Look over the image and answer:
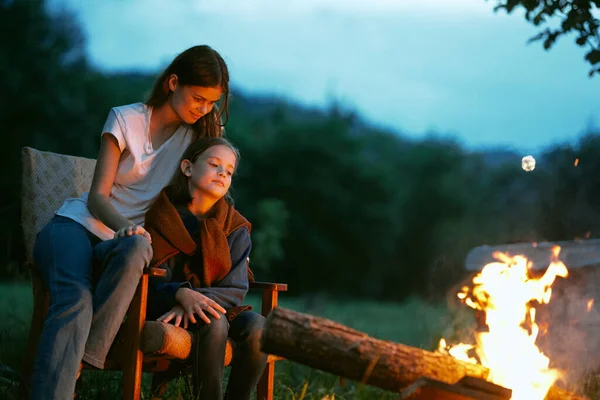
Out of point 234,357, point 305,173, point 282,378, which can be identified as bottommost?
point 282,378

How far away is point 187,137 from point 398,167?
1598cm

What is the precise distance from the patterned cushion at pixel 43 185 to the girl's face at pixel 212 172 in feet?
2.67

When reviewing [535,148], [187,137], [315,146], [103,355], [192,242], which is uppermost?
[315,146]

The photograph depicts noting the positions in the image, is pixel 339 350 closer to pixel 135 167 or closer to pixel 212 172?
pixel 212 172

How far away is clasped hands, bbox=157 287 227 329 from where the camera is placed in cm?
286

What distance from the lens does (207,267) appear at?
121 inches

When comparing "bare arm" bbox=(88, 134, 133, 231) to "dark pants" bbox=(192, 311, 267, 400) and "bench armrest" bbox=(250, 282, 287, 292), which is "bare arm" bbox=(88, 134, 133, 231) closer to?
"dark pants" bbox=(192, 311, 267, 400)

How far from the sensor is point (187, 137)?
3.48 m

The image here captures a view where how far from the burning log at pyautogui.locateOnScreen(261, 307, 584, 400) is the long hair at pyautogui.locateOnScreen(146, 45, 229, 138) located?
3.91ft

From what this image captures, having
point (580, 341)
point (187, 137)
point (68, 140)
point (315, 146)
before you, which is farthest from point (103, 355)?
point (315, 146)

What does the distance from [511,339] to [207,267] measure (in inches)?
51.9

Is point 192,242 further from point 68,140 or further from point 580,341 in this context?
point 68,140

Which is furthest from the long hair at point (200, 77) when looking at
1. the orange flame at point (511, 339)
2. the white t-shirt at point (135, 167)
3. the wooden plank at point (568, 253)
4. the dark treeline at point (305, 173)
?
the dark treeline at point (305, 173)

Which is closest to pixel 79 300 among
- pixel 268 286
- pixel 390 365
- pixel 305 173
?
pixel 268 286
